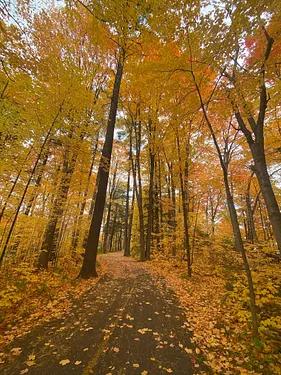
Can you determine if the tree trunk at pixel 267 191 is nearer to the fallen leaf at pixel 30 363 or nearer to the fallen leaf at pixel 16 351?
the fallen leaf at pixel 30 363

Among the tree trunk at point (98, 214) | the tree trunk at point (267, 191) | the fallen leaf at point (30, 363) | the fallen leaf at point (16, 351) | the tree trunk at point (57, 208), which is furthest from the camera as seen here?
the tree trunk at point (57, 208)

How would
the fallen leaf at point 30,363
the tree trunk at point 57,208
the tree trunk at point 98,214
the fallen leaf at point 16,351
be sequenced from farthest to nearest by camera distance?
the tree trunk at point 57,208 < the tree trunk at point 98,214 < the fallen leaf at point 16,351 < the fallen leaf at point 30,363

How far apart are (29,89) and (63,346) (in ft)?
18.0

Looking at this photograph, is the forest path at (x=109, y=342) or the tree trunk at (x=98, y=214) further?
the tree trunk at (x=98, y=214)

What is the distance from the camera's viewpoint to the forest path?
7.36 ft

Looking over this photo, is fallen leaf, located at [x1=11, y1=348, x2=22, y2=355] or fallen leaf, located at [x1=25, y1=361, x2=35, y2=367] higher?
fallen leaf, located at [x1=11, y1=348, x2=22, y2=355]

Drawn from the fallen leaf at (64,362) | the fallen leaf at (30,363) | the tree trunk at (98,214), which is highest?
the tree trunk at (98,214)

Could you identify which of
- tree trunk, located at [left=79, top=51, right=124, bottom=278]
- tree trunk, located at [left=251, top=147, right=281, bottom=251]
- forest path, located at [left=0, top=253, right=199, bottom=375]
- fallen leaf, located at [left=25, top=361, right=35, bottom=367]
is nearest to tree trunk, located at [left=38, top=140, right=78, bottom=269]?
tree trunk, located at [left=79, top=51, right=124, bottom=278]

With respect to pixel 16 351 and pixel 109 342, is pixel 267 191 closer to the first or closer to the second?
pixel 109 342

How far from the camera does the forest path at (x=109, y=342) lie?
224 cm

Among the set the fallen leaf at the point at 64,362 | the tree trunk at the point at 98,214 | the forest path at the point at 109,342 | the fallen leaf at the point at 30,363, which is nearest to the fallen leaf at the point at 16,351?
the forest path at the point at 109,342

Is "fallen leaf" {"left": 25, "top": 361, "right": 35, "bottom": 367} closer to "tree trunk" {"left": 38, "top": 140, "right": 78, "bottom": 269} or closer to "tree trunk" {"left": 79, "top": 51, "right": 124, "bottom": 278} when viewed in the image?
"tree trunk" {"left": 79, "top": 51, "right": 124, "bottom": 278}

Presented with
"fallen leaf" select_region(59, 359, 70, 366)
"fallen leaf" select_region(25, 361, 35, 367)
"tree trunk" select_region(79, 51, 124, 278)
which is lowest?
"fallen leaf" select_region(25, 361, 35, 367)

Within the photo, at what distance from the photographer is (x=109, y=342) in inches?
109
